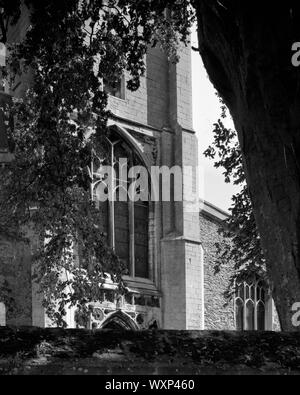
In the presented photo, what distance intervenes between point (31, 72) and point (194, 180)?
5.94 meters

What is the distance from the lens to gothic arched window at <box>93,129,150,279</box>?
2250cm

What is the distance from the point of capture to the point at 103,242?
38.1ft

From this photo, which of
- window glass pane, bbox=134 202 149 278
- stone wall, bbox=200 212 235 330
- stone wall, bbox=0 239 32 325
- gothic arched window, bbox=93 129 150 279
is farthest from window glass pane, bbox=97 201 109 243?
stone wall, bbox=200 212 235 330

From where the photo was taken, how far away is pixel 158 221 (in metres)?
23.5

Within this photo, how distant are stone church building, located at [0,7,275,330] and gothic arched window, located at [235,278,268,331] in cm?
139

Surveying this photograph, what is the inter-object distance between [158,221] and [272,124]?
16785 mm

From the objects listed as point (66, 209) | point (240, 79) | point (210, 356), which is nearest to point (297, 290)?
point (240, 79)

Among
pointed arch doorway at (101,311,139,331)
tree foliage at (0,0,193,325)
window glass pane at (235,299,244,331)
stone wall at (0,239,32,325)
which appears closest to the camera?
tree foliage at (0,0,193,325)

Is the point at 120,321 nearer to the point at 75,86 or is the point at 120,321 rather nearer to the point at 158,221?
the point at 158,221

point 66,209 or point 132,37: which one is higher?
point 132,37

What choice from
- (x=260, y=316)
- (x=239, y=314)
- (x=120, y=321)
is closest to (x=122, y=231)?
(x=120, y=321)

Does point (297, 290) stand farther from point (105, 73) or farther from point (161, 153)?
point (161, 153)

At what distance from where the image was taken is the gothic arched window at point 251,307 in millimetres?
26656

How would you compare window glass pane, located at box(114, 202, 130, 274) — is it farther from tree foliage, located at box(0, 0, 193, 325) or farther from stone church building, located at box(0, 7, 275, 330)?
tree foliage, located at box(0, 0, 193, 325)
